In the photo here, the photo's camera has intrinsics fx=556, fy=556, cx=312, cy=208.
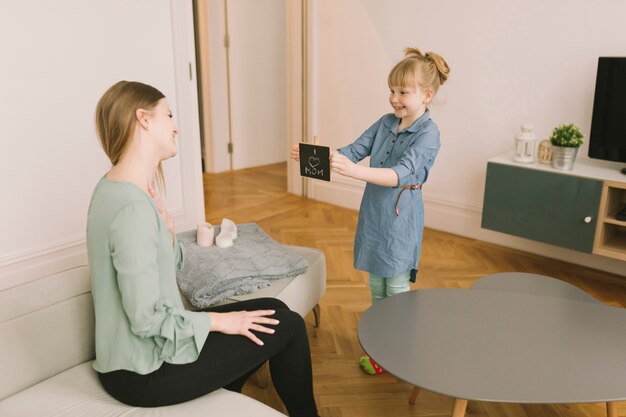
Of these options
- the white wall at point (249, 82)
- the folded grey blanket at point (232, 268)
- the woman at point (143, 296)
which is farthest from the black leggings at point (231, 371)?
the white wall at point (249, 82)

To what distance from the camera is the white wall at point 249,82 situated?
193 inches

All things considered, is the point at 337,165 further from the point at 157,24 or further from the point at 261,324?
the point at 157,24

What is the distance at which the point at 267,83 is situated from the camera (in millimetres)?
5250

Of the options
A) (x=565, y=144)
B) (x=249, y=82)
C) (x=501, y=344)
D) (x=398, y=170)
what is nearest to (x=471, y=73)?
(x=565, y=144)

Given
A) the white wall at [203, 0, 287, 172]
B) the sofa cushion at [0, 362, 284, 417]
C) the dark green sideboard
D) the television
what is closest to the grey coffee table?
the sofa cushion at [0, 362, 284, 417]

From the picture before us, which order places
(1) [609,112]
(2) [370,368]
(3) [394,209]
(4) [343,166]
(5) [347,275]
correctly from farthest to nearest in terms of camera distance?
(5) [347,275]
(1) [609,112]
(2) [370,368]
(3) [394,209]
(4) [343,166]

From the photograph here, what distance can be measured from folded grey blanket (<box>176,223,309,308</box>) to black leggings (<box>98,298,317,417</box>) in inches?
10.6

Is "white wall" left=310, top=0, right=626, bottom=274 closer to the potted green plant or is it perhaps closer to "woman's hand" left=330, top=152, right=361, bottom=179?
the potted green plant

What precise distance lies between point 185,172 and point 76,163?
28.3 inches

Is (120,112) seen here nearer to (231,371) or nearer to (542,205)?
(231,371)

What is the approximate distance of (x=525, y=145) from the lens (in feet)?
9.87

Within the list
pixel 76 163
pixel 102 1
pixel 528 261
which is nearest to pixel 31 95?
pixel 76 163

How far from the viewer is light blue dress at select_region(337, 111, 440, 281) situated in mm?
1939

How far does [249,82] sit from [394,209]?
346cm
